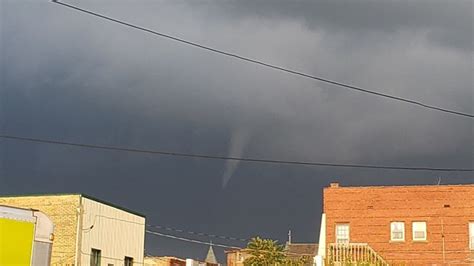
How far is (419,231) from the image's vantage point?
161 feet

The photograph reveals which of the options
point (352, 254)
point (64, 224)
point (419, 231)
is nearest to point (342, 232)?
point (352, 254)

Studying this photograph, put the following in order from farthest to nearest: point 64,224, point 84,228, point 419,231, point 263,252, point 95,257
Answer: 1. point 263,252
2. point 419,231
3. point 95,257
4. point 84,228
5. point 64,224

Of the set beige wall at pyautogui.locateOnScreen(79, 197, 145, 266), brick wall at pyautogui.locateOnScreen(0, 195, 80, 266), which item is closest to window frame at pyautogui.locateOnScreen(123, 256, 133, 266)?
beige wall at pyautogui.locateOnScreen(79, 197, 145, 266)

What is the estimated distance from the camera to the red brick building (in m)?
48.3

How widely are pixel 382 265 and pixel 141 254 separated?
53.4 ft

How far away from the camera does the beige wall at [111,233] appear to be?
1769 inches

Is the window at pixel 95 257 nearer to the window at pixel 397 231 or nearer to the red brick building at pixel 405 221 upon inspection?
the red brick building at pixel 405 221

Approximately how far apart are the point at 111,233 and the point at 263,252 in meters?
28.6

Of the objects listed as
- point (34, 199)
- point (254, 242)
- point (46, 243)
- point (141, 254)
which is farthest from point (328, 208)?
point (46, 243)

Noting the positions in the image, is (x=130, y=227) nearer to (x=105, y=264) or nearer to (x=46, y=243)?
(x=105, y=264)

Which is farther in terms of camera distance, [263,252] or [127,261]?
[263,252]

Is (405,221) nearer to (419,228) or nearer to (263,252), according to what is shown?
(419,228)

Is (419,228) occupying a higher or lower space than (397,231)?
higher

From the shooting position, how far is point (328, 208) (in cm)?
5006
